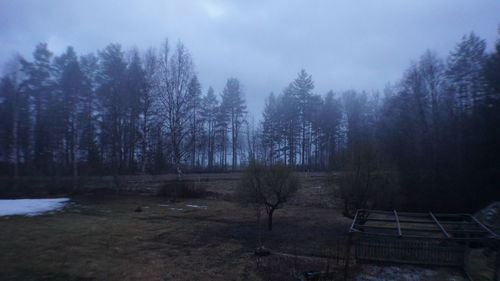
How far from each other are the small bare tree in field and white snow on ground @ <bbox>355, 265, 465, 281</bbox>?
161 inches

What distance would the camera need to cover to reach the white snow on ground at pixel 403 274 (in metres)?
6.24

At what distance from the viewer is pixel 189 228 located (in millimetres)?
11000

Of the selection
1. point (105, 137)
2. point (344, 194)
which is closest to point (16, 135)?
point (105, 137)

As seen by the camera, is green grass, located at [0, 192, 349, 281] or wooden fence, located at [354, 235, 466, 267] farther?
wooden fence, located at [354, 235, 466, 267]

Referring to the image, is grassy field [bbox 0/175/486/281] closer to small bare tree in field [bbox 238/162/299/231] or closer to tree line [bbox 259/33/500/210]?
small bare tree in field [bbox 238/162/299/231]

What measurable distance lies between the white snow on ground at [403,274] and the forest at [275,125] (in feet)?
12.7

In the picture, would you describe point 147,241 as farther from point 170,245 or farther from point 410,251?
point 410,251

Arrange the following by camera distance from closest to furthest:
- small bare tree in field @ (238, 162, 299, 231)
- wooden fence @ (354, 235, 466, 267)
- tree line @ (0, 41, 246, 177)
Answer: wooden fence @ (354, 235, 466, 267) < small bare tree in field @ (238, 162, 299, 231) < tree line @ (0, 41, 246, 177)

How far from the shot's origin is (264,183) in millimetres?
10242

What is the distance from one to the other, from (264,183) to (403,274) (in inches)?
202

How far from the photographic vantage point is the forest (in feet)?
48.4

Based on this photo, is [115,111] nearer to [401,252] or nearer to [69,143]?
[69,143]

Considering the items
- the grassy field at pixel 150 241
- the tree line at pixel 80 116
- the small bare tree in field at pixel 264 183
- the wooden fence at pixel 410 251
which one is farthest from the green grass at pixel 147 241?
the tree line at pixel 80 116

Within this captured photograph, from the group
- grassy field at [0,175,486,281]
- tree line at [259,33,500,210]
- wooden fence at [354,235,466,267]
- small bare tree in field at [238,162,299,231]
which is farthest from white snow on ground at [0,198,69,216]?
wooden fence at [354,235,466,267]
